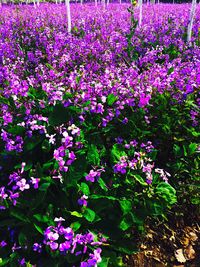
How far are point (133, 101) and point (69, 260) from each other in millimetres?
1475

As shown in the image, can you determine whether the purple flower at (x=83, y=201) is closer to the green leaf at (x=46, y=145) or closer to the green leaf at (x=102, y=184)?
the green leaf at (x=102, y=184)

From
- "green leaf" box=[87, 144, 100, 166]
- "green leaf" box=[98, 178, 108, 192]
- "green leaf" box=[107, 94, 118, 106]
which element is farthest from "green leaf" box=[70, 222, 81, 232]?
"green leaf" box=[107, 94, 118, 106]

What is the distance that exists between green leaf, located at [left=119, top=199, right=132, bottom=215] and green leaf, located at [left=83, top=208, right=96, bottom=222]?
23cm

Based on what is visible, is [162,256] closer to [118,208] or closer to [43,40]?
[118,208]

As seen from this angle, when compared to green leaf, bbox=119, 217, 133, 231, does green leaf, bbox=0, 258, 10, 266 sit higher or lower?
lower

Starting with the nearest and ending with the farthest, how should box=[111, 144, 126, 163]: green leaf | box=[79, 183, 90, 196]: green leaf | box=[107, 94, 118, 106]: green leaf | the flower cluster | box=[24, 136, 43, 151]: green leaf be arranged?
the flower cluster < box=[79, 183, 90, 196]: green leaf < box=[24, 136, 43, 151]: green leaf < box=[111, 144, 126, 163]: green leaf < box=[107, 94, 118, 106]: green leaf

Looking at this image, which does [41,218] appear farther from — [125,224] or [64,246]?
[125,224]

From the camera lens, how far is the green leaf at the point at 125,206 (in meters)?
2.30

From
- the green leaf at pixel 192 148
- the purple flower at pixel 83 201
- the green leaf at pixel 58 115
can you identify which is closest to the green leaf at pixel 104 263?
the purple flower at pixel 83 201

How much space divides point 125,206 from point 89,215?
11.6 inches

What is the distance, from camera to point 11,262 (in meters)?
2.16

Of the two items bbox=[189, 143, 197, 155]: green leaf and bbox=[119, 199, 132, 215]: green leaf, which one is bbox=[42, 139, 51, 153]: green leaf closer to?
bbox=[119, 199, 132, 215]: green leaf

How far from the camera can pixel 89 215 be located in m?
2.18

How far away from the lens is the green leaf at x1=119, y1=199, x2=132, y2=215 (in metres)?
2.30
